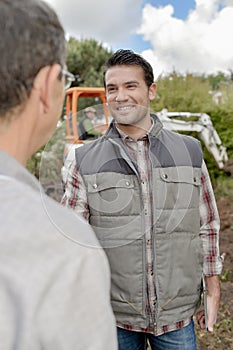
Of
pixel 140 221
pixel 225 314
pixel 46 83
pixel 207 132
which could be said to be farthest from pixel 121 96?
pixel 207 132

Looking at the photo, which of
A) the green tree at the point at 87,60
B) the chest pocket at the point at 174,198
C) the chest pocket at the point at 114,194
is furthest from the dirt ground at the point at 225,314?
the green tree at the point at 87,60

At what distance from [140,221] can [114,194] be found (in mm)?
144

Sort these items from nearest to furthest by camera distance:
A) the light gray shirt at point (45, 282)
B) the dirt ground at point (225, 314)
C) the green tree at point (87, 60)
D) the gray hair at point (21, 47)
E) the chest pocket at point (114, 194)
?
1. the light gray shirt at point (45, 282)
2. the gray hair at point (21, 47)
3. the chest pocket at point (114, 194)
4. the dirt ground at point (225, 314)
5. the green tree at point (87, 60)

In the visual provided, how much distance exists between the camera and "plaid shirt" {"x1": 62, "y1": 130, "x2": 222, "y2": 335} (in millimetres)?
1801

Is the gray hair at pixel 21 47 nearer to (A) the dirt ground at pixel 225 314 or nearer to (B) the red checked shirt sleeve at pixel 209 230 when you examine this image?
(B) the red checked shirt sleeve at pixel 209 230

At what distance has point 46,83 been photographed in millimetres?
791

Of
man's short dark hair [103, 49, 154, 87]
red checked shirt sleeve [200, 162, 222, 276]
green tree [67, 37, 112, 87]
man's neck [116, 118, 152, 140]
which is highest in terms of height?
green tree [67, 37, 112, 87]

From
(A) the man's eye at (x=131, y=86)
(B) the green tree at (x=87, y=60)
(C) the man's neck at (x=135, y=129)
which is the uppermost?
(B) the green tree at (x=87, y=60)

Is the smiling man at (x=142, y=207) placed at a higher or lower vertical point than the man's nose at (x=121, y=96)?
lower

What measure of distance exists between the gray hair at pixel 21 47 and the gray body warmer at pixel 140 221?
1026mm

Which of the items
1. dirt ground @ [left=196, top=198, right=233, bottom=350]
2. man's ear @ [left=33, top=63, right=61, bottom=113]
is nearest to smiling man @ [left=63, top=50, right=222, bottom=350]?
man's ear @ [left=33, top=63, right=61, bottom=113]

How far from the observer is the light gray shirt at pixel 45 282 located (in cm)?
62

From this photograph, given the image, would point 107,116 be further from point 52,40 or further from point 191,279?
point 52,40

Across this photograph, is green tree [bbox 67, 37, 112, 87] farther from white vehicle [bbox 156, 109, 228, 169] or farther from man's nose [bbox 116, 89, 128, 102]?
man's nose [bbox 116, 89, 128, 102]
